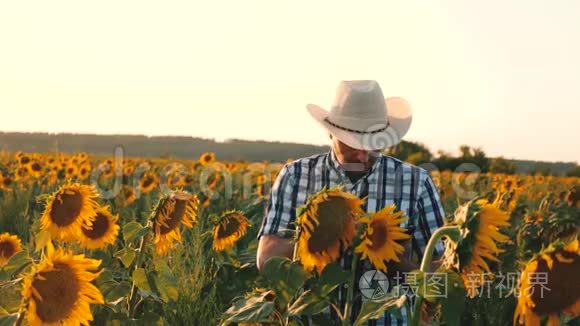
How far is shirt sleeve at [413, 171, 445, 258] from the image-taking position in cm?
328

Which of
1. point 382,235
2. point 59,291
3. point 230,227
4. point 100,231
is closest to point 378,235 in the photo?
point 382,235

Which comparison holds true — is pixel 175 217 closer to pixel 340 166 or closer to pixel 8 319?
pixel 340 166

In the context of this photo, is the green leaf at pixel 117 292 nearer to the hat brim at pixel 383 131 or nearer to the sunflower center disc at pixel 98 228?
the hat brim at pixel 383 131

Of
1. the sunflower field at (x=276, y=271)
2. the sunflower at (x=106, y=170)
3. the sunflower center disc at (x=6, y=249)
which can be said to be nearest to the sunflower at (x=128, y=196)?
the sunflower field at (x=276, y=271)

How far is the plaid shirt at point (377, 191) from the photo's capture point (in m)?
3.27

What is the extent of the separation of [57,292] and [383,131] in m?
1.56

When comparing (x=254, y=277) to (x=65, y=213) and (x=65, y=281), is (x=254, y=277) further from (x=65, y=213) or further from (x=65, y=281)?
(x=65, y=281)

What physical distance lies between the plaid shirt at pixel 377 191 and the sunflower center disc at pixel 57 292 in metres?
1.13

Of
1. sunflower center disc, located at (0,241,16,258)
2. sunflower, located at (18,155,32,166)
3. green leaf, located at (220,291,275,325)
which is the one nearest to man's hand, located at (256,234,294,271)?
green leaf, located at (220,291,275,325)

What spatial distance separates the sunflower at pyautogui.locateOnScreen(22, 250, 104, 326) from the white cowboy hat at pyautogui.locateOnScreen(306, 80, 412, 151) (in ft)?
3.96

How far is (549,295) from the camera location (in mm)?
1597

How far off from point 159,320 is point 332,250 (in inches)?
55.3

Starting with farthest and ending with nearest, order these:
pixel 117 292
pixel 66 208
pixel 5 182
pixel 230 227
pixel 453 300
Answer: pixel 5 182
pixel 230 227
pixel 66 208
pixel 117 292
pixel 453 300

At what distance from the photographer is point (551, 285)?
1.59 meters
